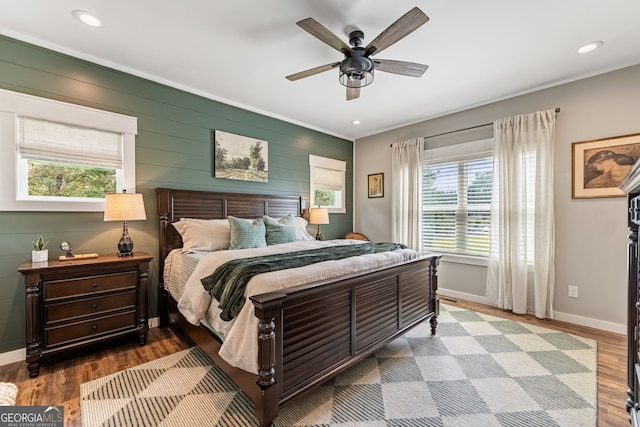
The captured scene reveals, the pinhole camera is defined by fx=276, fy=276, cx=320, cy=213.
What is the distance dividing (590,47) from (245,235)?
149 inches

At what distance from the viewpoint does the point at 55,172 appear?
265 centimetres

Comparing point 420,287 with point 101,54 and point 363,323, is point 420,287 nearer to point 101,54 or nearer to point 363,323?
point 363,323

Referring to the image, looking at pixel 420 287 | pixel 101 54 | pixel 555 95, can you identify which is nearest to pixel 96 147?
pixel 101 54

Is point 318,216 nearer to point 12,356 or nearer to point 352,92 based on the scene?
point 352,92

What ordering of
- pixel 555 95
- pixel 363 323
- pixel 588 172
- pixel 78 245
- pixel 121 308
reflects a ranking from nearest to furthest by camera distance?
pixel 363 323 → pixel 121 308 → pixel 78 245 → pixel 588 172 → pixel 555 95

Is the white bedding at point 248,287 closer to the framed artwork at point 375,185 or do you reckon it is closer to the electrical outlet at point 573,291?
the electrical outlet at point 573,291

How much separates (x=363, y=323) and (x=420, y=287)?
0.93 metres

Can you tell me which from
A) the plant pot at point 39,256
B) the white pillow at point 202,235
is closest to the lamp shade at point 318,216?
the white pillow at point 202,235

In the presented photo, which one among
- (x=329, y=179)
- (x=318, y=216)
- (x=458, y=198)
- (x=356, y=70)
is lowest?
(x=318, y=216)

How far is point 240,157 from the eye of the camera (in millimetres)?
3873

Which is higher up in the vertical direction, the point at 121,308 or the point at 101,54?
the point at 101,54

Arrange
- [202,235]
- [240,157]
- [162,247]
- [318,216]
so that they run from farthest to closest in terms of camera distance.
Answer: [318,216] < [240,157] < [162,247] < [202,235]

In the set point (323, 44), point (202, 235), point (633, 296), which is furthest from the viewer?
point (202, 235)

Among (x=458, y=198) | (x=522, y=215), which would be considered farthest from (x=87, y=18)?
(x=522, y=215)
